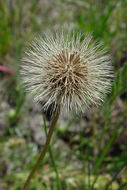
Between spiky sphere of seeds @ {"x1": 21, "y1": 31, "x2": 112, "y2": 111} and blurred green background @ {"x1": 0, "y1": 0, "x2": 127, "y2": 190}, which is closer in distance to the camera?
spiky sphere of seeds @ {"x1": 21, "y1": 31, "x2": 112, "y2": 111}

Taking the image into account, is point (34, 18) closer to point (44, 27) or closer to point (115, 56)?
point (44, 27)

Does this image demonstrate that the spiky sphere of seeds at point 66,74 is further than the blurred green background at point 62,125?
No

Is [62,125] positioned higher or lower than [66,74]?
lower

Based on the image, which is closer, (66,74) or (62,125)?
(66,74)
